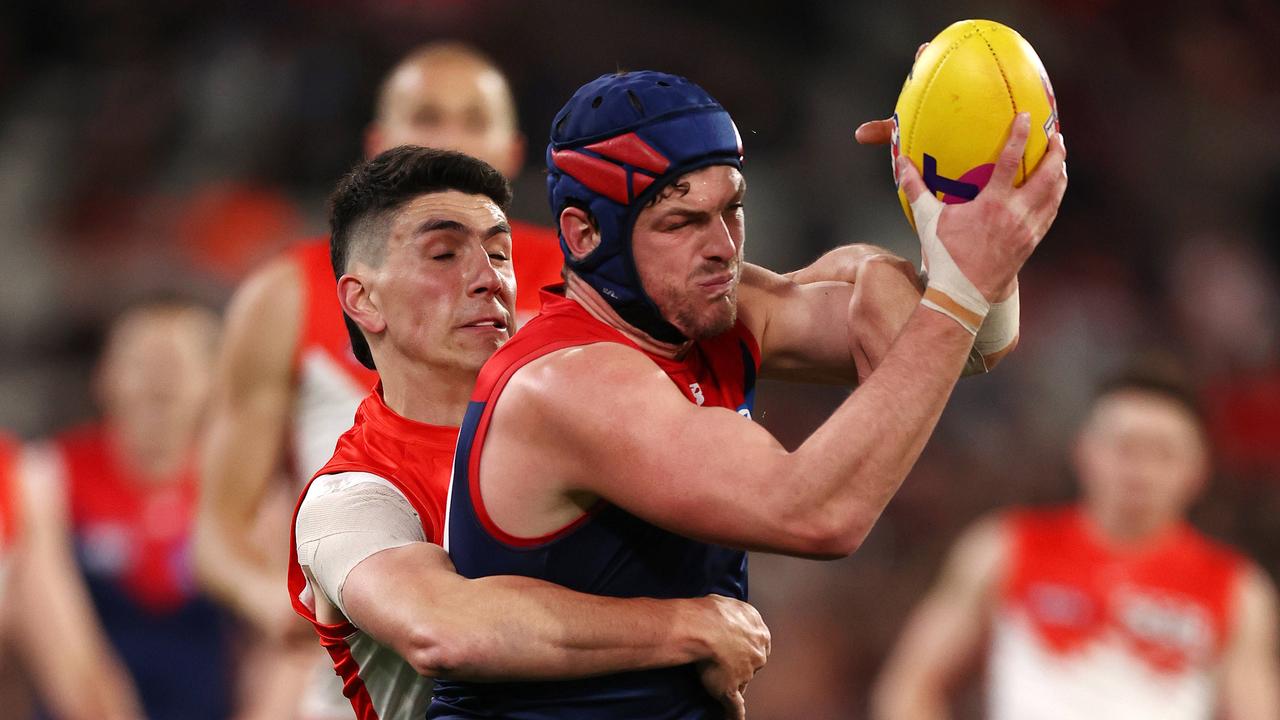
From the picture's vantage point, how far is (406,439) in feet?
11.5

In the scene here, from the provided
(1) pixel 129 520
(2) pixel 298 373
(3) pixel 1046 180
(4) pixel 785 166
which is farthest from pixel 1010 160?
(4) pixel 785 166

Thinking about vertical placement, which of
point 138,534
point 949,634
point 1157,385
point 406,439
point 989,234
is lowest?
point 949,634

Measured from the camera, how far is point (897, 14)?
11.6m

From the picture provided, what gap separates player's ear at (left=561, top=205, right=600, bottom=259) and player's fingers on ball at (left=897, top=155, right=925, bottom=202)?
0.58 meters

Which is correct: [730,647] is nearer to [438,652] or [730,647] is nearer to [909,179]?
[438,652]

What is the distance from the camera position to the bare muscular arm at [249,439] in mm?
5207

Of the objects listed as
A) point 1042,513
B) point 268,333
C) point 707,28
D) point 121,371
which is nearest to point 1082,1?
point 707,28

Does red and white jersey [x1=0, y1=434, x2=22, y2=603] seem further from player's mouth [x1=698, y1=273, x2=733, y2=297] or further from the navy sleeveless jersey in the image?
player's mouth [x1=698, y1=273, x2=733, y2=297]

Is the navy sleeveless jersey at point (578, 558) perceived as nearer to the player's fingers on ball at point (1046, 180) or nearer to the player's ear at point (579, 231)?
the player's ear at point (579, 231)

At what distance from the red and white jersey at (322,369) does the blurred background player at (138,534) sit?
237 cm

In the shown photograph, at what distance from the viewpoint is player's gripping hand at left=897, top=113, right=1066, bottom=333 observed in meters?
2.79

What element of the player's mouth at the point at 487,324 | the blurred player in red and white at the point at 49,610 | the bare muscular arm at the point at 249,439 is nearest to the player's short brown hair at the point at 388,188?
the player's mouth at the point at 487,324

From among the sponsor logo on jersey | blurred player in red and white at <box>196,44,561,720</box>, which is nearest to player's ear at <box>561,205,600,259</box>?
the sponsor logo on jersey

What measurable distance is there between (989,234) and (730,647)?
90cm
